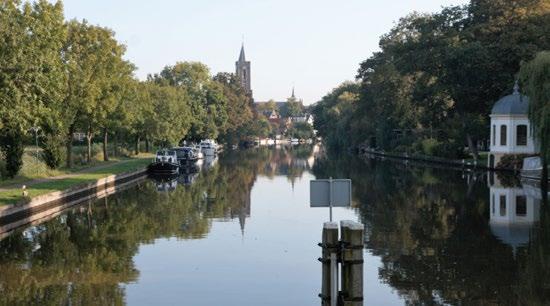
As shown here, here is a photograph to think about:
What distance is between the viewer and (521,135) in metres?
58.0

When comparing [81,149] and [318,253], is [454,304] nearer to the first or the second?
[318,253]

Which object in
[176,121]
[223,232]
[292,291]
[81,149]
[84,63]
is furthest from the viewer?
[176,121]

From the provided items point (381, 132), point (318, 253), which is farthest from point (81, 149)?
point (318, 253)

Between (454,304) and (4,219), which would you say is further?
(4,219)

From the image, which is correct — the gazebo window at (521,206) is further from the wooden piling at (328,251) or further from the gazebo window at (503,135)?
the gazebo window at (503,135)

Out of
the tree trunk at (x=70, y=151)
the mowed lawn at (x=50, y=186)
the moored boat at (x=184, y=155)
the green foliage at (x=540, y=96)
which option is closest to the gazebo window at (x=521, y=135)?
the green foliage at (x=540, y=96)

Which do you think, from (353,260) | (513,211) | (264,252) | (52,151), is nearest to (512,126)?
(513,211)

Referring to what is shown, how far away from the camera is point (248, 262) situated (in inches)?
754

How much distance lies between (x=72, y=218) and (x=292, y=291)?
48.6 ft

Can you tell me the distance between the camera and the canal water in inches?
600

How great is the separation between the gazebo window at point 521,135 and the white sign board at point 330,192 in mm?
48686

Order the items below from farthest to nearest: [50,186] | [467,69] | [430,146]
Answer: [430,146]
[467,69]
[50,186]

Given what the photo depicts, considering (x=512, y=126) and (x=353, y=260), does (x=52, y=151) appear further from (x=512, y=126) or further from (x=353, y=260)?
(x=353, y=260)

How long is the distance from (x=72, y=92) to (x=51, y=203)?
19.5 m
